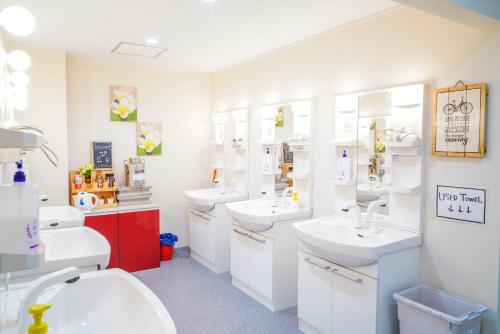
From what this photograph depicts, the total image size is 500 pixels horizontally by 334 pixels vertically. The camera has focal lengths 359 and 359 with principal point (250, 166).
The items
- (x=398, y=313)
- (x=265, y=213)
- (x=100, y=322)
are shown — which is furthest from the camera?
(x=265, y=213)

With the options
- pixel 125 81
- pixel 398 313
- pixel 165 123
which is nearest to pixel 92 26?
pixel 125 81

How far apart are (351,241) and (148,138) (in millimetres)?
3319

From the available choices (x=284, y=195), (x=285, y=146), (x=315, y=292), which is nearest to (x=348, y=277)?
(x=315, y=292)

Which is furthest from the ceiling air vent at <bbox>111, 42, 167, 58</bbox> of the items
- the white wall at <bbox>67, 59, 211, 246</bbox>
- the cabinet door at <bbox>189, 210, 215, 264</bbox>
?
the cabinet door at <bbox>189, 210, 215, 264</bbox>

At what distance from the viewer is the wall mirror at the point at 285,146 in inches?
143

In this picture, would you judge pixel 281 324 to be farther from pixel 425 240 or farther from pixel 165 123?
pixel 165 123

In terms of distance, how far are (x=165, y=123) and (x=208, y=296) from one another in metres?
2.51

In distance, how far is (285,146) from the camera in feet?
12.9

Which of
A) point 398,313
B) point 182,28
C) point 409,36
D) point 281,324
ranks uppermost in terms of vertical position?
point 182,28

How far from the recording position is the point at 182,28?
3.27 metres

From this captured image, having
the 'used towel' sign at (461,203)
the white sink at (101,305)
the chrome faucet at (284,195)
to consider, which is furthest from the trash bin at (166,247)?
the 'used towel' sign at (461,203)

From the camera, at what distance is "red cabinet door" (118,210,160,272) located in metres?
4.36

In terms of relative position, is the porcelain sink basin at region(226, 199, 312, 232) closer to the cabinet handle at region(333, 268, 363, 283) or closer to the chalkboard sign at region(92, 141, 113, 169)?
the cabinet handle at region(333, 268, 363, 283)

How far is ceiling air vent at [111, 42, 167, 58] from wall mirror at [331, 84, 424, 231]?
84.5 inches
